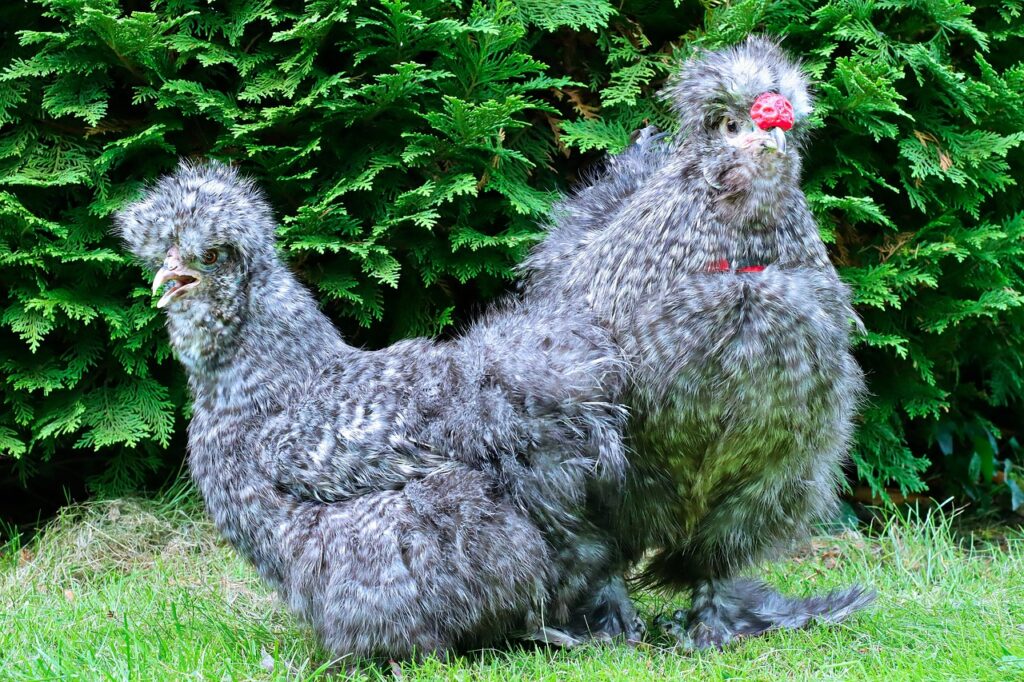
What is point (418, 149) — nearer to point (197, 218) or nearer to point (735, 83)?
point (197, 218)

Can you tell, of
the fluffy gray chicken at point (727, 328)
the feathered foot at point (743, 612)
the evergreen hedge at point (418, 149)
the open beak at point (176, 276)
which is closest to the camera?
the fluffy gray chicken at point (727, 328)

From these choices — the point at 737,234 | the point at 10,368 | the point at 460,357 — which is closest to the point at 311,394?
the point at 460,357

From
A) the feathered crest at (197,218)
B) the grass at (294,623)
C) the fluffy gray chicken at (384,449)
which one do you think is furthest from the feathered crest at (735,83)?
the grass at (294,623)

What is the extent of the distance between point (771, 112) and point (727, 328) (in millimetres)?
688

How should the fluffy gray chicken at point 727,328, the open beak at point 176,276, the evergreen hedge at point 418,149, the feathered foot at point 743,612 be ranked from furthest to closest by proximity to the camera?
the evergreen hedge at point 418,149
the feathered foot at point 743,612
the open beak at point 176,276
the fluffy gray chicken at point 727,328

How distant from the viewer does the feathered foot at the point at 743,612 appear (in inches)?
144

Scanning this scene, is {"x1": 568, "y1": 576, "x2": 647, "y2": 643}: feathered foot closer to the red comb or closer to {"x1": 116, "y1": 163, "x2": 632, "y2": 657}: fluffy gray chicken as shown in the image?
{"x1": 116, "y1": 163, "x2": 632, "y2": 657}: fluffy gray chicken

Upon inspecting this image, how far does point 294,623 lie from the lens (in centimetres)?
391

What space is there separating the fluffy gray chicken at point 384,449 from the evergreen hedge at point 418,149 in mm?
1066

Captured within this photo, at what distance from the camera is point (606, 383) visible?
329cm

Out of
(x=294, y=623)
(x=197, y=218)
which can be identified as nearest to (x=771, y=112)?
(x=197, y=218)

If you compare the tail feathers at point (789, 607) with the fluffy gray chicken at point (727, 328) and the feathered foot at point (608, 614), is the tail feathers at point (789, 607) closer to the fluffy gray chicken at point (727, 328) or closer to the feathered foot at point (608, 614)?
the fluffy gray chicken at point (727, 328)

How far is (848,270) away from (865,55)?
1.00m

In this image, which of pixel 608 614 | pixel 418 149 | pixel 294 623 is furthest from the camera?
pixel 418 149
